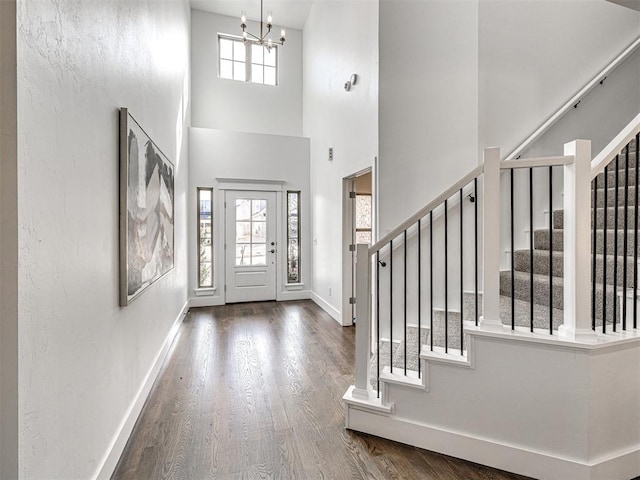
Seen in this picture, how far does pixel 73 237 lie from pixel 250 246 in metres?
4.48

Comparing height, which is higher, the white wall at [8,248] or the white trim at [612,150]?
the white trim at [612,150]

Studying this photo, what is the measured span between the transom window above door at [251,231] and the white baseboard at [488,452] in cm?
402

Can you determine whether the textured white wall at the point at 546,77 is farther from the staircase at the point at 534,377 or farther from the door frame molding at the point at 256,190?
the door frame molding at the point at 256,190

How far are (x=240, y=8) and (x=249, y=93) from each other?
57.1 inches

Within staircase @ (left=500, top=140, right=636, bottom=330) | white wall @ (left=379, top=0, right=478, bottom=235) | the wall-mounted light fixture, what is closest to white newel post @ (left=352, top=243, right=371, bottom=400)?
staircase @ (left=500, top=140, right=636, bottom=330)

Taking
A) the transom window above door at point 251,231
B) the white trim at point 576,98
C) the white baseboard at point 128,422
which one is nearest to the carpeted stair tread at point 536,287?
the white trim at point 576,98

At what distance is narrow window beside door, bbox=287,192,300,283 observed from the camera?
605 cm

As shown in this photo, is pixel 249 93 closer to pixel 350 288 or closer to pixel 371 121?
pixel 371 121

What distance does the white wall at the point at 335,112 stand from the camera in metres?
3.49

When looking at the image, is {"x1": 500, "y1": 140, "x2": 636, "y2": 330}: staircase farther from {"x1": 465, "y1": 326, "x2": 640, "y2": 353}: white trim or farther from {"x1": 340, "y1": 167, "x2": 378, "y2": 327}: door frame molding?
{"x1": 340, "y1": 167, "x2": 378, "y2": 327}: door frame molding

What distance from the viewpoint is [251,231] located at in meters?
5.87

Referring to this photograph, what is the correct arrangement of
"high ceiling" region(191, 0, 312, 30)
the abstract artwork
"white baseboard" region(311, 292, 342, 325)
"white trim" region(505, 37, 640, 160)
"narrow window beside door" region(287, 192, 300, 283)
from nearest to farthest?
1. the abstract artwork
2. "white trim" region(505, 37, 640, 160)
3. "white baseboard" region(311, 292, 342, 325)
4. "high ceiling" region(191, 0, 312, 30)
5. "narrow window beside door" region(287, 192, 300, 283)

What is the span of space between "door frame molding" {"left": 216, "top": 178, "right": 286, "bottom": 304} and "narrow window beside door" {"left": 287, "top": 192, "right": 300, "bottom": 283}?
0.49 ft

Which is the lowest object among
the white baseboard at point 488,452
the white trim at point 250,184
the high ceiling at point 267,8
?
the white baseboard at point 488,452
